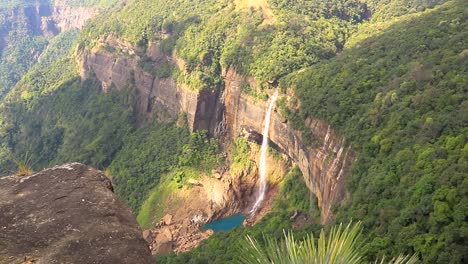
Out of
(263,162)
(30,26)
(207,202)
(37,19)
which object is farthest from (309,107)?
(37,19)

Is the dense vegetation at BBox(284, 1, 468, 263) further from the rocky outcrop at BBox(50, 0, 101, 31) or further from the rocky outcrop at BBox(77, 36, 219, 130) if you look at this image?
the rocky outcrop at BBox(50, 0, 101, 31)

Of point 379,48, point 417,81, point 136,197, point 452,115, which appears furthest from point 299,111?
point 136,197

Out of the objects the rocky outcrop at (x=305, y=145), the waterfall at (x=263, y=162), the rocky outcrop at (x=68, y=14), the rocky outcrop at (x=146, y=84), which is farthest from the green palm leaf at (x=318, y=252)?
the rocky outcrop at (x=68, y=14)

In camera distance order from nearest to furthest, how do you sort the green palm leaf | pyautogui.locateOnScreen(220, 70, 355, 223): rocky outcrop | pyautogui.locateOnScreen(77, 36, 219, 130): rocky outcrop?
the green palm leaf
pyautogui.locateOnScreen(220, 70, 355, 223): rocky outcrop
pyautogui.locateOnScreen(77, 36, 219, 130): rocky outcrop

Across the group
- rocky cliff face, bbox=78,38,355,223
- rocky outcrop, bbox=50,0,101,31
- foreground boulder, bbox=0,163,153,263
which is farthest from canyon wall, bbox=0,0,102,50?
foreground boulder, bbox=0,163,153,263

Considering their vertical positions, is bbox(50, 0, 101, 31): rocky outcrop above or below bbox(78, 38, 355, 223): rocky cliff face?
above

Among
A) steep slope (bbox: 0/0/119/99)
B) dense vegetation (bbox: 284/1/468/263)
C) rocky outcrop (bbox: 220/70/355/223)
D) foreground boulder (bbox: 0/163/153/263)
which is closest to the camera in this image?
foreground boulder (bbox: 0/163/153/263)

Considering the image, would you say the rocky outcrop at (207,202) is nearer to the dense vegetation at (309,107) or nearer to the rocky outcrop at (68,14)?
the dense vegetation at (309,107)
